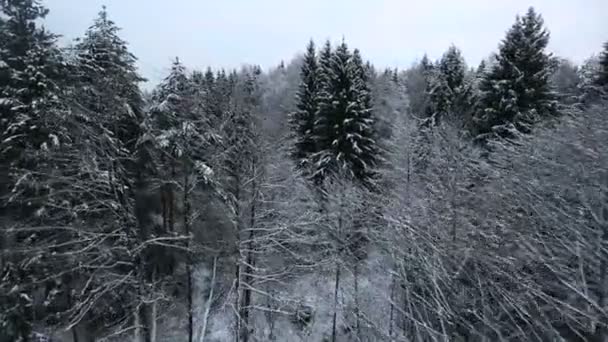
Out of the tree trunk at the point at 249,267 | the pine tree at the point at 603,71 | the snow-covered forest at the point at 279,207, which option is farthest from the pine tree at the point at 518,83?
the tree trunk at the point at 249,267

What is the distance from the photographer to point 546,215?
35.0 feet

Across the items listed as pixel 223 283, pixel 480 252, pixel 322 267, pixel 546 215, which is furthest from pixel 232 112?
pixel 546 215

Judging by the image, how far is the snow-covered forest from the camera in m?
10.2

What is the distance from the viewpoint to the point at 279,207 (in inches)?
659

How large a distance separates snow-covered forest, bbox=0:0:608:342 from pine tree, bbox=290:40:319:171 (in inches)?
37.5

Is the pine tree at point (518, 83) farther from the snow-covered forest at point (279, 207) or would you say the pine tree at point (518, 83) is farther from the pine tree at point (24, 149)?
the pine tree at point (24, 149)

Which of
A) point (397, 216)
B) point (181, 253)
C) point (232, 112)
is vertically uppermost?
point (232, 112)

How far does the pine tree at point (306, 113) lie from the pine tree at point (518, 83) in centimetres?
834

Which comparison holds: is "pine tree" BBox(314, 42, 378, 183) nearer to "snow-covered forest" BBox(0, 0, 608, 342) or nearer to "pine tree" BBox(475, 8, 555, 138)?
"snow-covered forest" BBox(0, 0, 608, 342)

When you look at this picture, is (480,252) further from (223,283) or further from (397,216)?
(223,283)

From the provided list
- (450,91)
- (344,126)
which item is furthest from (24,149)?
(450,91)

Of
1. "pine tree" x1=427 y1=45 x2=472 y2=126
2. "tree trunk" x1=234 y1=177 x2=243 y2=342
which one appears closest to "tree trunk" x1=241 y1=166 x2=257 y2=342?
"tree trunk" x1=234 y1=177 x2=243 y2=342

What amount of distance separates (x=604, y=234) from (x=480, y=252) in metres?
3.00

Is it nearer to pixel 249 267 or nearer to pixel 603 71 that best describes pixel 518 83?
pixel 603 71
